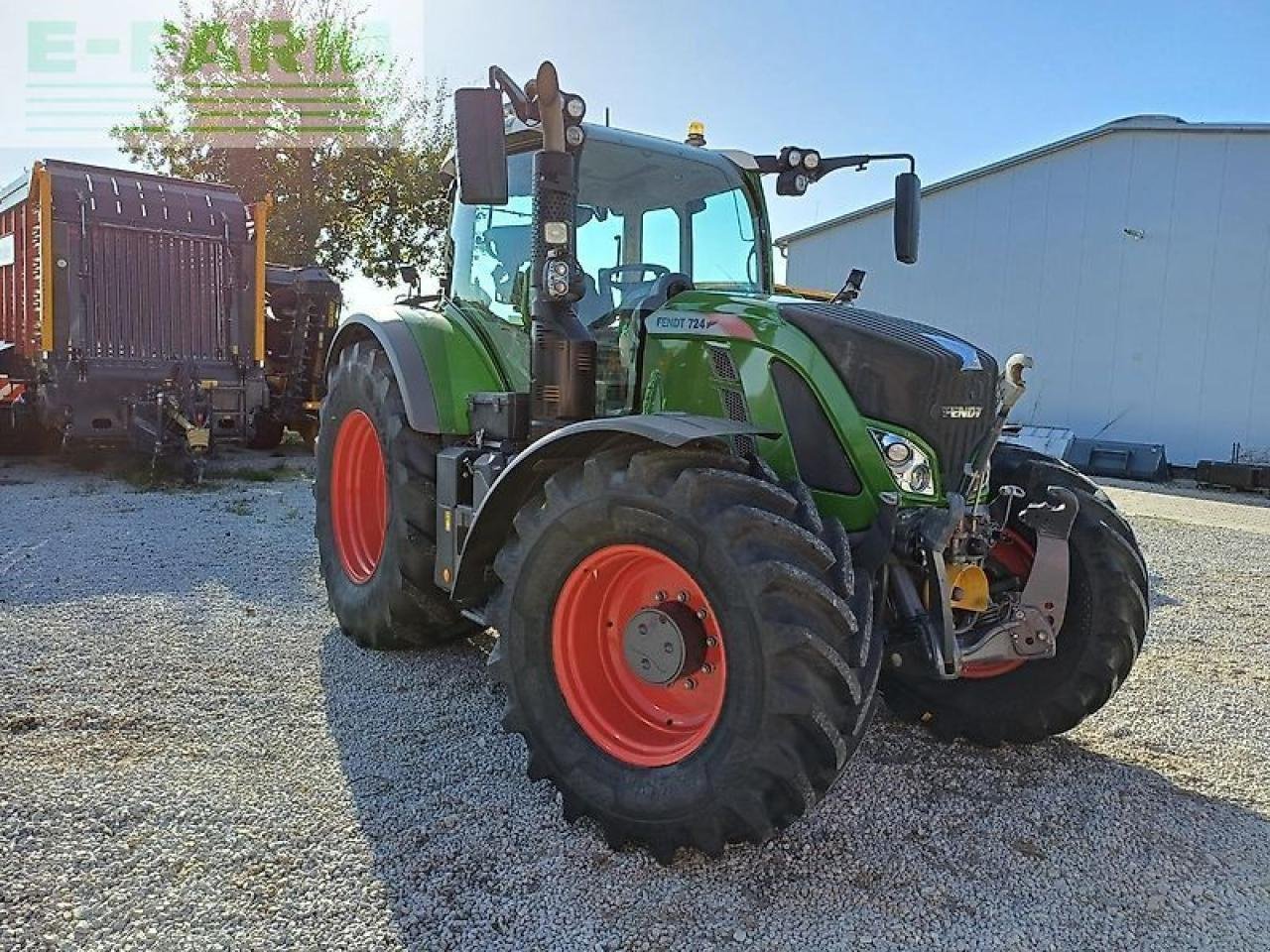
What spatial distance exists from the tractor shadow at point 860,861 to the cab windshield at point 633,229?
1808 millimetres

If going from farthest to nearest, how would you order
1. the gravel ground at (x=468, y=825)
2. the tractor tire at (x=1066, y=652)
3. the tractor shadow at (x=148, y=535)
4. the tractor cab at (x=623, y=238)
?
the tractor shadow at (x=148, y=535) < the tractor cab at (x=623, y=238) < the tractor tire at (x=1066, y=652) < the gravel ground at (x=468, y=825)

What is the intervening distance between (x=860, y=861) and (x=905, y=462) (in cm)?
119

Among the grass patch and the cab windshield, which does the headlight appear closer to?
the cab windshield

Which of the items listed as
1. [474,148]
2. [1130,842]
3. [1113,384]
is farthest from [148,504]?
[1113,384]

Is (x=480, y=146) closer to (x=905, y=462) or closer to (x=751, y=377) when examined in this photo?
(x=751, y=377)

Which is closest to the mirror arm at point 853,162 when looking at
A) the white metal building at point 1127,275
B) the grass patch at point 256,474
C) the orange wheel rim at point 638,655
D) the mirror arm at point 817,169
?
the mirror arm at point 817,169

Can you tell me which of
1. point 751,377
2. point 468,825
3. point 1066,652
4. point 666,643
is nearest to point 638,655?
point 666,643

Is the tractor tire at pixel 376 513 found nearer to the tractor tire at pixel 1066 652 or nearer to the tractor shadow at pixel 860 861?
the tractor shadow at pixel 860 861

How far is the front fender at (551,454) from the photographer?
2.88 meters

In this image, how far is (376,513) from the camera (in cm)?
513

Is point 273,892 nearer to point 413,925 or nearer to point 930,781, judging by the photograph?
point 413,925

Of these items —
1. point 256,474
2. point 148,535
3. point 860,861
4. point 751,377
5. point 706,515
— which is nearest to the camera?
point 706,515

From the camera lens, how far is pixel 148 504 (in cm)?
853

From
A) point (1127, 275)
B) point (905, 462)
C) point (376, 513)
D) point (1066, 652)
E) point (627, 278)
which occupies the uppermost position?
point (1127, 275)
